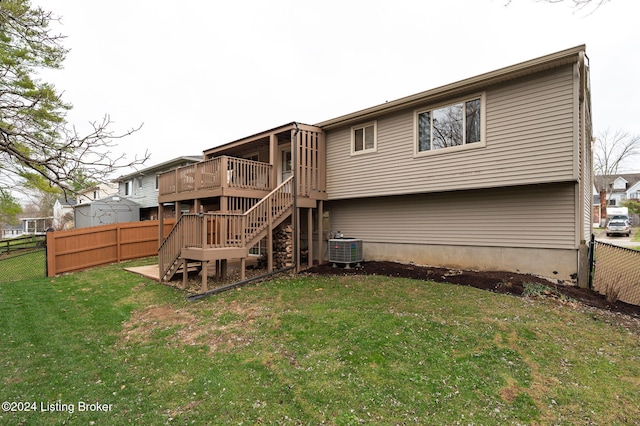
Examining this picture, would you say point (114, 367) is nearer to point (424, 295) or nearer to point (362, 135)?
point (424, 295)

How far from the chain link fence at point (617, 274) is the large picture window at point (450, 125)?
163 inches

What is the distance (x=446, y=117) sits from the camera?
8.80m

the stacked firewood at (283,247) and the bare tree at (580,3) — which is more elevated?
the bare tree at (580,3)

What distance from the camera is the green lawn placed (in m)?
3.36

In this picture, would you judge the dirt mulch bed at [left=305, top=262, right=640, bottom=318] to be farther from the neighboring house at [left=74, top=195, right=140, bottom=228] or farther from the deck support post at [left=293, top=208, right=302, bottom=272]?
the neighboring house at [left=74, top=195, right=140, bottom=228]

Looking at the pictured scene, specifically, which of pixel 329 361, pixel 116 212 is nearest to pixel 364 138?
pixel 329 361

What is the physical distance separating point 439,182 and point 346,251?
3.50m

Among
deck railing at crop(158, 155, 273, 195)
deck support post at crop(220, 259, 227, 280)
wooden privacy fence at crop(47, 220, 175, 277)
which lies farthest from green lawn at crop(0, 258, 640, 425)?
wooden privacy fence at crop(47, 220, 175, 277)

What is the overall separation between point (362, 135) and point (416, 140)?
2.11 meters

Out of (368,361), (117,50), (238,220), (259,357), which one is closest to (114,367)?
(259,357)

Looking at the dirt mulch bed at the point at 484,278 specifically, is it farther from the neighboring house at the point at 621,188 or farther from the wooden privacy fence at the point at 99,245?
the neighboring house at the point at 621,188

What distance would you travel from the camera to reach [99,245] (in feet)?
44.2

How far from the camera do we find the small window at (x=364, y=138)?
34.3 ft

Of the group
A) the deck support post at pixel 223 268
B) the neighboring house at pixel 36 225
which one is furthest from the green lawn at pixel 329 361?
the neighboring house at pixel 36 225
